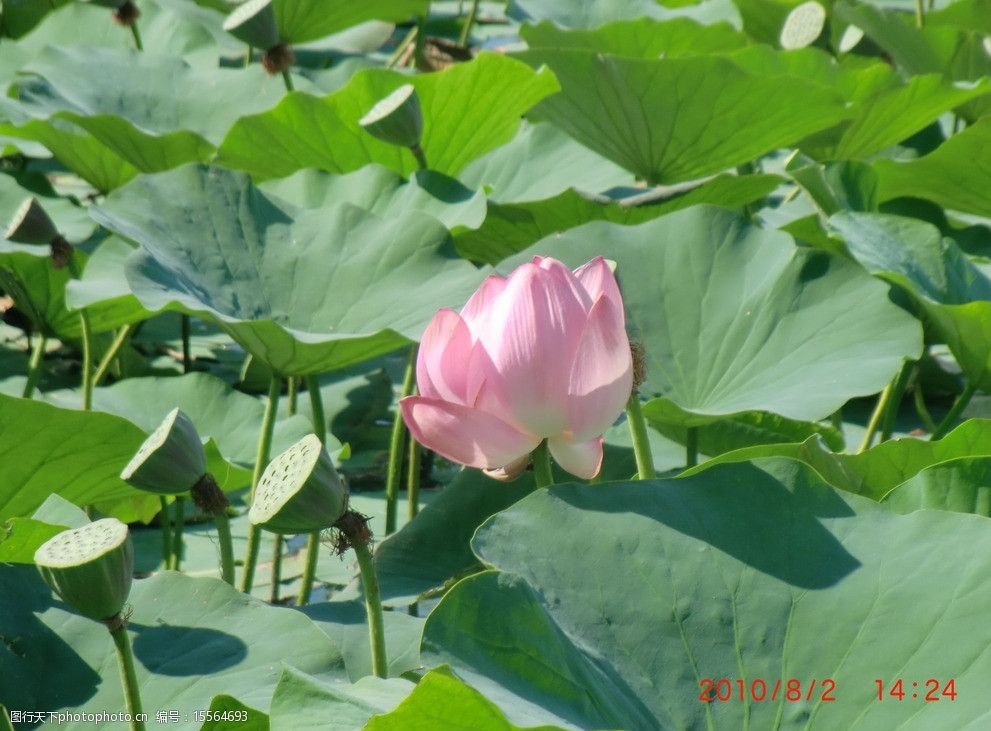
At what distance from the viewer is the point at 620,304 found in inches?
34.3

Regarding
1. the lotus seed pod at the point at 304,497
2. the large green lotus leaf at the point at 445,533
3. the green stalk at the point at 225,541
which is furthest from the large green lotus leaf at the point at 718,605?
the large green lotus leaf at the point at 445,533

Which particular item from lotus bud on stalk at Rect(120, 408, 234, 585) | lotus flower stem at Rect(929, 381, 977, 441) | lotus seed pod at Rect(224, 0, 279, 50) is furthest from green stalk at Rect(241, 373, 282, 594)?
lotus seed pod at Rect(224, 0, 279, 50)

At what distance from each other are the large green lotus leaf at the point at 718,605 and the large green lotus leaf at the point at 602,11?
2.00 meters

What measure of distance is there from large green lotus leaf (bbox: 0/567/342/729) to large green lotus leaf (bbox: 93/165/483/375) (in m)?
0.39

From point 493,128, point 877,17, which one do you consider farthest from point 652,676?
point 877,17

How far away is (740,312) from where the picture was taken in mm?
1367

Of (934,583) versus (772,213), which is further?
(772,213)

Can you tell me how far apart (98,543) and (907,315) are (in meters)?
0.88

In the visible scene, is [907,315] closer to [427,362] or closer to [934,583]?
[934,583]

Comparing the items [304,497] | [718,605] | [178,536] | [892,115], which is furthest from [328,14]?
[718,605]

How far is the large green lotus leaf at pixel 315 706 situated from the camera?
0.70 m

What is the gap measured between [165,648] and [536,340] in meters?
0.46

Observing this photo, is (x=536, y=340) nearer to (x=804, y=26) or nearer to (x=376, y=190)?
(x=376, y=190)

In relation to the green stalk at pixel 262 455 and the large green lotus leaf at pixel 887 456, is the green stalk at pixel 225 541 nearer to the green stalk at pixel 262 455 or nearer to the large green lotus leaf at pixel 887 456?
the green stalk at pixel 262 455
